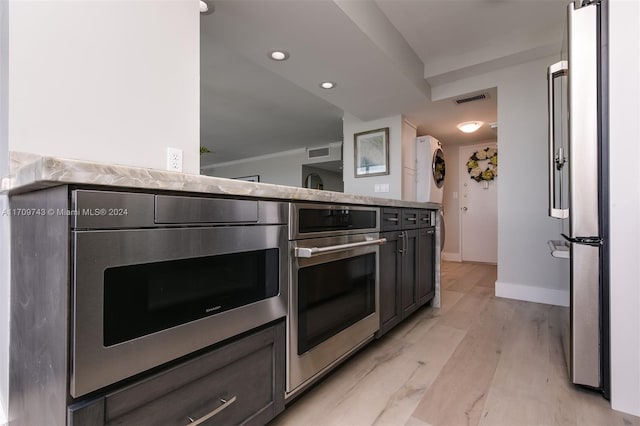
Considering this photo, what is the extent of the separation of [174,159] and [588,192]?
190 centimetres

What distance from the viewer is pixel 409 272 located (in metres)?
2.17

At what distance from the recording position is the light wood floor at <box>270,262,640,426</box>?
1207 mm

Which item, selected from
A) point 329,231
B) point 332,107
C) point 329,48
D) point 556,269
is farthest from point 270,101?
point 556,269

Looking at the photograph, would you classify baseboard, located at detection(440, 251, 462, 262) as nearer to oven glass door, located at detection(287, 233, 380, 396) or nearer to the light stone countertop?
oven glass door, located at detection(287, 233, 380, 396)

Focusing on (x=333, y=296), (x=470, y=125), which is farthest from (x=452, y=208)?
(x=333, y=296)

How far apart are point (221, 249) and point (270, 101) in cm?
350

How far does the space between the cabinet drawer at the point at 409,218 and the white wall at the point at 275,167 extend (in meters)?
4.28

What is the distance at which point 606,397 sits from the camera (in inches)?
52.2

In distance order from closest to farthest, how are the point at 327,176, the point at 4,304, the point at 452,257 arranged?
the point at 4,304
the point at 452,257
the point at 327,176

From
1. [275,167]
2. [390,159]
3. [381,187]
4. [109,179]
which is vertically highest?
[275,167]

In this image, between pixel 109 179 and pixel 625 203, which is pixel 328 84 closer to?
pixel 625 203

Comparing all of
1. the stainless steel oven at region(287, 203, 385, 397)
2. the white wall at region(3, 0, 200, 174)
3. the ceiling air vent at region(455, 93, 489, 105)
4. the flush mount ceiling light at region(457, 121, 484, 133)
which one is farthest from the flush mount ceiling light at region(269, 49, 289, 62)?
the flush mount ceiling light at region(457, 121, 484, 133)

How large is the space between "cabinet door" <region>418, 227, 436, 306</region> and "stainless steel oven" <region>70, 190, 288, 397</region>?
5.40ft

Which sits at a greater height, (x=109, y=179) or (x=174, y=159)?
(x=174, y=159)
